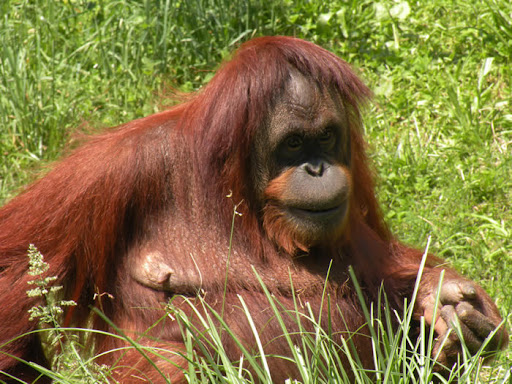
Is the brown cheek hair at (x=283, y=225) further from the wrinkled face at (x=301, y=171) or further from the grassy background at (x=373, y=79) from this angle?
the grassy background at (x=373, y=79)

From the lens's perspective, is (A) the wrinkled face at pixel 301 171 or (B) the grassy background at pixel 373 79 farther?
(B) the grassy background at pixel 373 79

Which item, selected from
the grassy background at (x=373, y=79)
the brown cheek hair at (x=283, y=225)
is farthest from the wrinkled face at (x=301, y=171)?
the grassy background at (x=373, y=79)

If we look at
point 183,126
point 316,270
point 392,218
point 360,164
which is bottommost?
point 392,218

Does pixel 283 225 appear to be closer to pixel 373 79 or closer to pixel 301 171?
pixel 301 171

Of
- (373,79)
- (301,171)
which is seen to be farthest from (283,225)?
(373,79)

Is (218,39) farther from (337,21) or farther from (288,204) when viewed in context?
(288,204)

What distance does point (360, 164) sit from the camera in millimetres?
3885

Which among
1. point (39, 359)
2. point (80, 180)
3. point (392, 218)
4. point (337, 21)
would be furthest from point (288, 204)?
point (337, 21)

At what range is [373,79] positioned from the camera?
5.89 metres

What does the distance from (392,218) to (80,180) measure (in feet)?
7.55

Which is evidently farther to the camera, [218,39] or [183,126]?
[218,39]

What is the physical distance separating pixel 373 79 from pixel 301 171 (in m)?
2.76

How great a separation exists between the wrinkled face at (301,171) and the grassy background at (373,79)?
5.22ft

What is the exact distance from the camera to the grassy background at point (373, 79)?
504cm
